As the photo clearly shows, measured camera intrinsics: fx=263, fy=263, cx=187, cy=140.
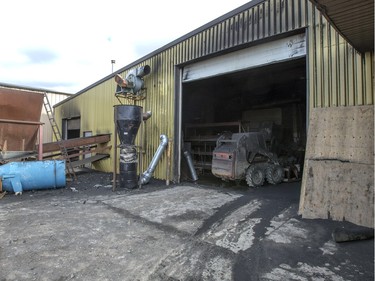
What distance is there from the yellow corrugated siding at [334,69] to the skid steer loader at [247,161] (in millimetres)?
2728

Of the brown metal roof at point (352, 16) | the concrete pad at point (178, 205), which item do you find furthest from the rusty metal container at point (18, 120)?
the brown metal roof at point (352, 16)

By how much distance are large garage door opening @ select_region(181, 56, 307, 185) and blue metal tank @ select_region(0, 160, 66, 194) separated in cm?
403

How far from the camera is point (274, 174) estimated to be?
7930mm

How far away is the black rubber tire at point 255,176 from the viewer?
24.7ft

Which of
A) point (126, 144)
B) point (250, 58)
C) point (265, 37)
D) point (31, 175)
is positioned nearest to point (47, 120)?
point (31, 175)

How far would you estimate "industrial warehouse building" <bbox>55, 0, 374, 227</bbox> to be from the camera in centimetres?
412

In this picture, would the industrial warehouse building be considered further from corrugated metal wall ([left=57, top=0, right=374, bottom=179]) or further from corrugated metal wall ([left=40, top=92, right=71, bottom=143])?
corrugated metal wall ([left=40, top=92, right=71, bottom=143])

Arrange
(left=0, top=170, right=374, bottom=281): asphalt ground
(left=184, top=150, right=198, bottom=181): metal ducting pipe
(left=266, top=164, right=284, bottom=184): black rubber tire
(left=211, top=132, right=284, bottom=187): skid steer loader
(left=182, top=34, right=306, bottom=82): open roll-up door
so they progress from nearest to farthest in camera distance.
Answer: (left=0, top=170, right=374, bottom=281): asphalt ground, (left=182, top=34, right=306, bottom=82): open roll-up door, (left=211, top=132, right=284, bottom=187): skid steer loader, (left=266, top=164, right=284, bottom=184): black rubber tire, (left=184, top=150, right=198, bottom=181): metal ducting pipe

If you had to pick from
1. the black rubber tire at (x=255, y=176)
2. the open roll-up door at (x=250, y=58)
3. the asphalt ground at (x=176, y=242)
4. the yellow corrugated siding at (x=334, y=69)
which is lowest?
the asphalt ground at (x=176, y=242)

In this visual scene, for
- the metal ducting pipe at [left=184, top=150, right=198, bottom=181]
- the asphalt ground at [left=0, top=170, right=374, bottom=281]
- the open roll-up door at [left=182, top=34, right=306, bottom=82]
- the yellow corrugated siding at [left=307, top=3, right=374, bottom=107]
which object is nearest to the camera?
the asphalt ground at [left=0, top=170, right=374, bottom=281]

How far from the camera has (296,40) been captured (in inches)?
228

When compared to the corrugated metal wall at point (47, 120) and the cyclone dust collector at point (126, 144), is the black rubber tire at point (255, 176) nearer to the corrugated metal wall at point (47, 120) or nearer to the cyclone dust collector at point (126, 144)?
the cyclone dust collector at point (126, 144)

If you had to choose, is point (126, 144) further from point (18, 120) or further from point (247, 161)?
point (18, 120)

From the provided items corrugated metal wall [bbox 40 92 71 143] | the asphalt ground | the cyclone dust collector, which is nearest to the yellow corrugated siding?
the asphalt ground
